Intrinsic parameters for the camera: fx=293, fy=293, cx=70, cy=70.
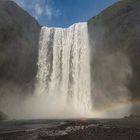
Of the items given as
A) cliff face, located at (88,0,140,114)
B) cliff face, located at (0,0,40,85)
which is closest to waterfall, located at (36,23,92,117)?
cliff face, located at (0,0,40,85)

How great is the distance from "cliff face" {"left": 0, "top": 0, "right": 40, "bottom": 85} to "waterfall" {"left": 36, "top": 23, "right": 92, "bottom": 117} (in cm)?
205

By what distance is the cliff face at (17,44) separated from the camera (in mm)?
60156

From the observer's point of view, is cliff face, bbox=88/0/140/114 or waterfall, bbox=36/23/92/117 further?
waterfall, bbox=36/23/92/117

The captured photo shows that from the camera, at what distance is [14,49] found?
203ft

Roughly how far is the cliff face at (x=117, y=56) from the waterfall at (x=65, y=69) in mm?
2260

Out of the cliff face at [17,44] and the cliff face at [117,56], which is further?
the cliff face at [17,44]

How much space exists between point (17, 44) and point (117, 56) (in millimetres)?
21175

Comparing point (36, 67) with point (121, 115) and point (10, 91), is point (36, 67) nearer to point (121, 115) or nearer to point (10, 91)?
point (10, 91)

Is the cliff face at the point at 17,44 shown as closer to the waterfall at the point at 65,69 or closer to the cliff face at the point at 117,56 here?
the waterfall at the point at 65,69

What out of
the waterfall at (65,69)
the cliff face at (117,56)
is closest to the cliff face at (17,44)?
the waterfall at (65,69)

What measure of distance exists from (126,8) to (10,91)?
3009cm

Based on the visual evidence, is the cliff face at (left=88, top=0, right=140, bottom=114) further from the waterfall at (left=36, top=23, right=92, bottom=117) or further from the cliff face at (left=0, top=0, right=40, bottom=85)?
the cliff face at (left=0, top=0, right=40, bottom=85)

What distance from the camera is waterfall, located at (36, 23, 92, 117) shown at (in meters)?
62.0

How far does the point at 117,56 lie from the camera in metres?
60.4
